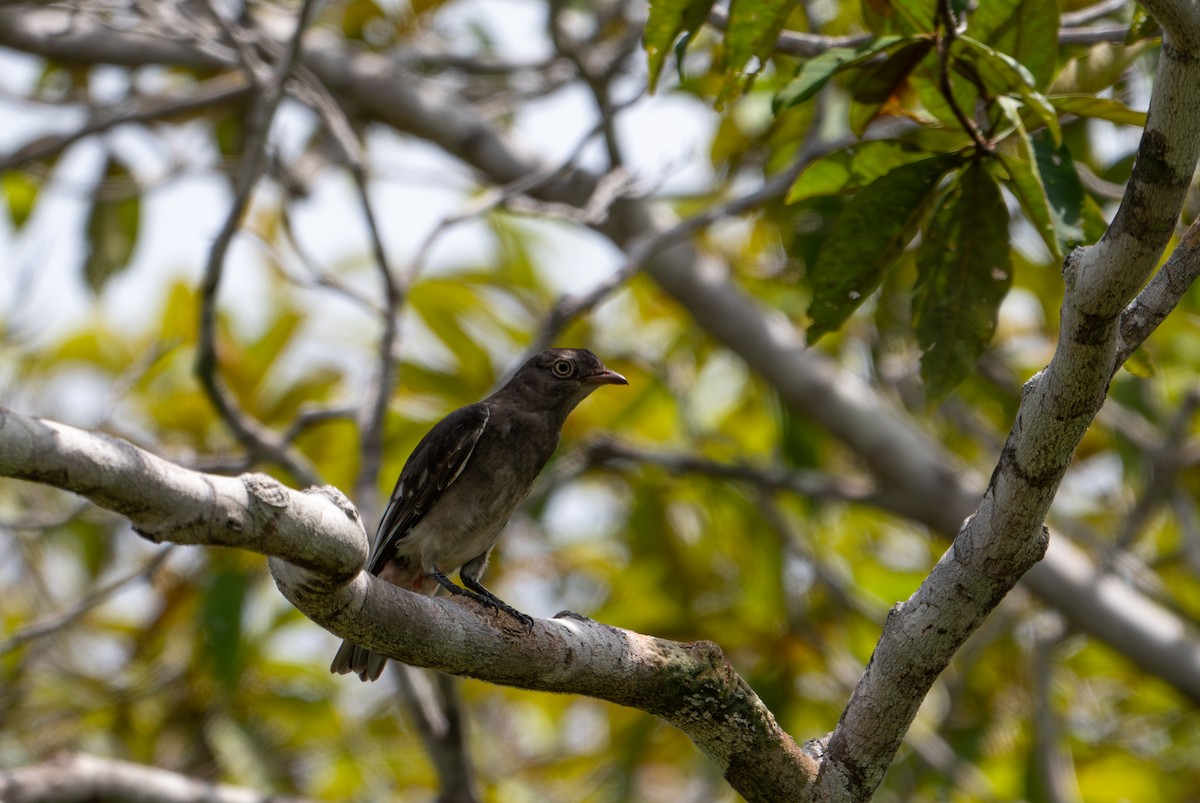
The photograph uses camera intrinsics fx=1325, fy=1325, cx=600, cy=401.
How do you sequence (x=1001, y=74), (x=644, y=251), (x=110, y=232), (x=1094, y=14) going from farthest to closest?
(x=110, y=232), (x=644, y=251), (x=1094, y=14), (x=1001, y=74)

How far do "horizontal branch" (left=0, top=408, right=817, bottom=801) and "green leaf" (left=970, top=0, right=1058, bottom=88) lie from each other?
1.65 metres

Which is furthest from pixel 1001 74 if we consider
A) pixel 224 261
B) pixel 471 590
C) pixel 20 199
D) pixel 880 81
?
pixel 20 199

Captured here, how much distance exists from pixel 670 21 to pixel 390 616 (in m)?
1.68

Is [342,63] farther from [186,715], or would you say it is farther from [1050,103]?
[1050,103]

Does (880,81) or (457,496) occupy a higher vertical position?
(880,81)

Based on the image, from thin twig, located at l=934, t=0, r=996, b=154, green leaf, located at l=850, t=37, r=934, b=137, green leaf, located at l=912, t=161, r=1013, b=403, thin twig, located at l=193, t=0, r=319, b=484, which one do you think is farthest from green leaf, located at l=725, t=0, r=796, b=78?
thin twig, located at l=193, t=0, r=319, b=484

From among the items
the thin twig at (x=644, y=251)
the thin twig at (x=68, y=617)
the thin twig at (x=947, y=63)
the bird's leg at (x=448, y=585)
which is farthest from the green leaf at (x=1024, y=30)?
the thin twig at (x=68, y=617)

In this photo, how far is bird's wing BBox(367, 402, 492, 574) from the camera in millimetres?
4281

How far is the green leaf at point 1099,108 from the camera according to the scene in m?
3.19

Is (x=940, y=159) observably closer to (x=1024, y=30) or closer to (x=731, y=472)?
(x=1024, y=30)

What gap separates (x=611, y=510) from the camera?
849cm

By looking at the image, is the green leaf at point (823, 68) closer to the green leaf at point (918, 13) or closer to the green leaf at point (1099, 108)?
the green leaf at point (918, 13)

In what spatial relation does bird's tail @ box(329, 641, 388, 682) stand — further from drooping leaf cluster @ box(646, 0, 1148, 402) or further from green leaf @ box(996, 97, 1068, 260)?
green leaf @ box(996, 97, 1068, 260)

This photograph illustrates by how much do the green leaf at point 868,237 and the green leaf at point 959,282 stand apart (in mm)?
90
